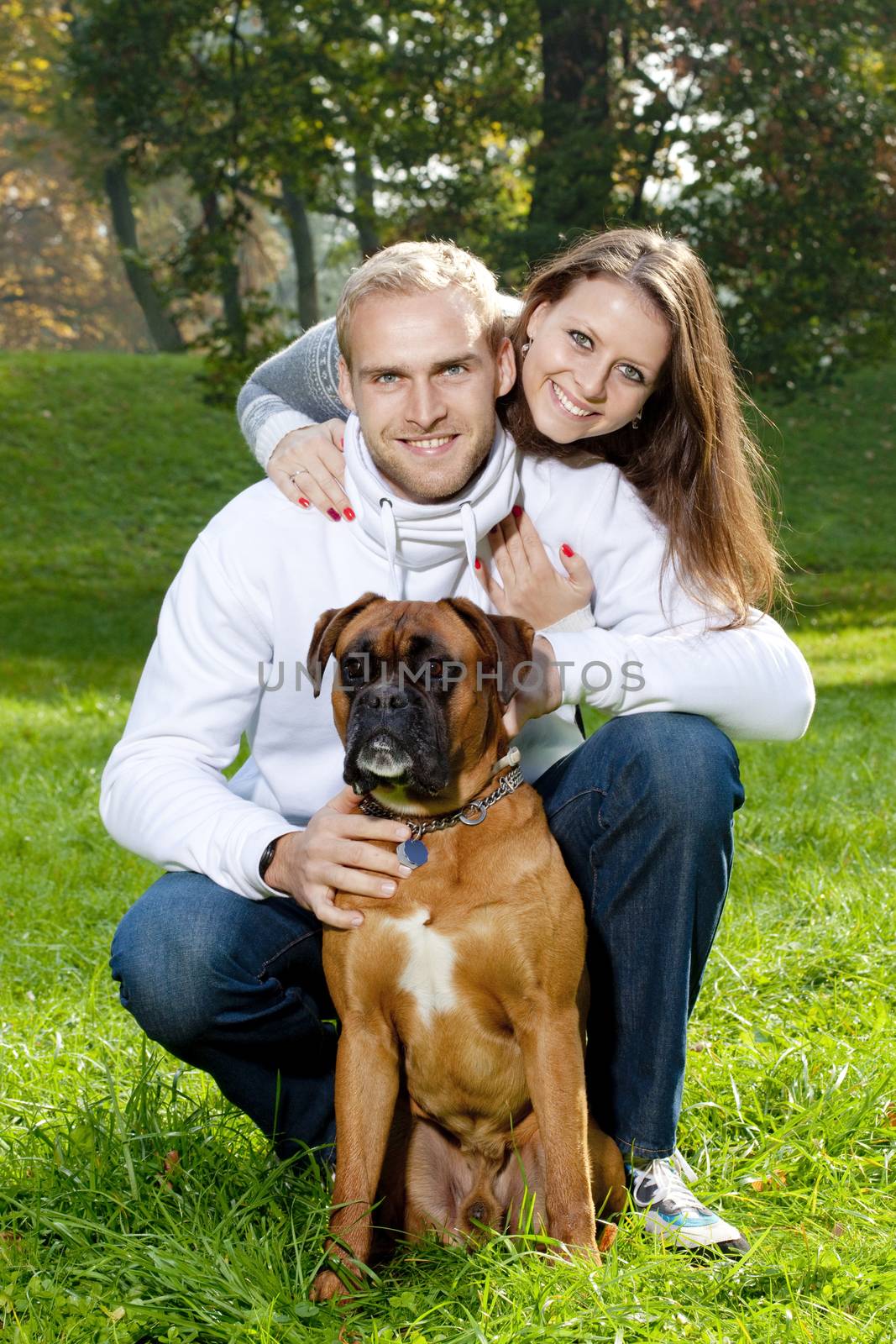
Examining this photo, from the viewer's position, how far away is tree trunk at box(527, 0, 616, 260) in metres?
11.8

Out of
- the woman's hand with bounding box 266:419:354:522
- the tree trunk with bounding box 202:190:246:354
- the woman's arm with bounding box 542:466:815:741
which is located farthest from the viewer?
the tree trunk with bounding box 202:190:246:354

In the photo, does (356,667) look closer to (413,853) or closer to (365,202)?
(413,853)

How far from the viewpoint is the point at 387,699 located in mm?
2598

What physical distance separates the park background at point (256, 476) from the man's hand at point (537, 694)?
1084mm

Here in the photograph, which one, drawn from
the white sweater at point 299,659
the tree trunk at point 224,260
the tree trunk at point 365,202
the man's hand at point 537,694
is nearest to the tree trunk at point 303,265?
the tree trunk at point 365,202

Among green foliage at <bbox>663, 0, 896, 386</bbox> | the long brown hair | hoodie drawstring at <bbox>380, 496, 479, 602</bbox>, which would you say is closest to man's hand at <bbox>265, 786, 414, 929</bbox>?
hoodie drawstring at <bbox>380, 496, 479, 602</bbox>

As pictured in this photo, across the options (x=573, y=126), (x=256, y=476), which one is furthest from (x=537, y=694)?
(x=256, y=476)

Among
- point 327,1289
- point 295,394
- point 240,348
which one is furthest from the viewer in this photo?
point 240,348

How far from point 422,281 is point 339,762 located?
1.17 meters

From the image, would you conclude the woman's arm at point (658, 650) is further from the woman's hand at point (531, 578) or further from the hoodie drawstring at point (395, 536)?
the hoodie drawstring at point (395, 536)

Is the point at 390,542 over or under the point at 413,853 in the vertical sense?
over

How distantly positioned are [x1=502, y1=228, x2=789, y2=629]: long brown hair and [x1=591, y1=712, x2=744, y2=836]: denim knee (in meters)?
0.41

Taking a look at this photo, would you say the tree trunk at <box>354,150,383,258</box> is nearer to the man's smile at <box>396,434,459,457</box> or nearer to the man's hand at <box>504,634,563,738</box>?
the man's smile at <box>396,434,459,457</box>

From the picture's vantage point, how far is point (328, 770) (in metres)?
3.12
